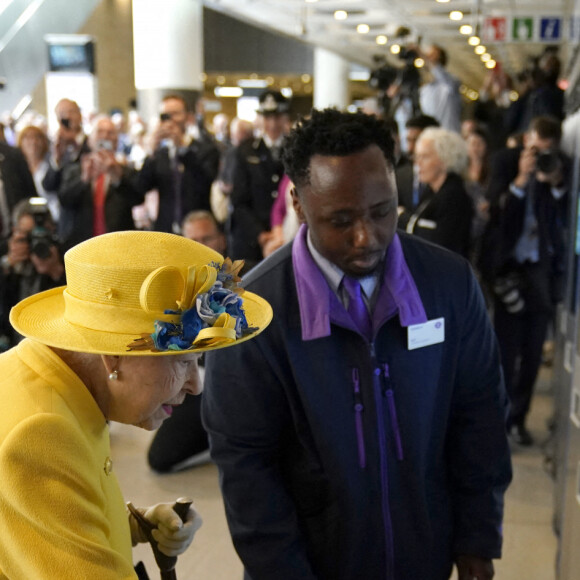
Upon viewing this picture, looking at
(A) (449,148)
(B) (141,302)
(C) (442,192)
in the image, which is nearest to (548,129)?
(A) (449,148)

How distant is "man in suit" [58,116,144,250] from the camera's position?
17.6ft

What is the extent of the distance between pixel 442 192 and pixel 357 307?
2576 millimetres

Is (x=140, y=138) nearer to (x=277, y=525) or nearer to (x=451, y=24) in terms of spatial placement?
(x=451, y=24)

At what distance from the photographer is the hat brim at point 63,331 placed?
1.20 m

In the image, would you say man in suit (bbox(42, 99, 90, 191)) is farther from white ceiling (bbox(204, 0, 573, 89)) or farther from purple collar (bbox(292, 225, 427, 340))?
purple collar (bbox(292, 225, 427, 340))

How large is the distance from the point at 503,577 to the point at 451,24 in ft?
44.4

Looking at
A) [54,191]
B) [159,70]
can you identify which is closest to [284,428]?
[54,191]

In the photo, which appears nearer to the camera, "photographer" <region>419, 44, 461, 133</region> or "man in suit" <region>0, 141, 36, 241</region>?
"man in suit" <region>0, 141, 36, 241</region>

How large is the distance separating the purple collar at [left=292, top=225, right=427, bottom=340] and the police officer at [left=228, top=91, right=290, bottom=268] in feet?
13.4

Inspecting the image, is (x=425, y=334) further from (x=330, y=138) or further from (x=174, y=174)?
(x=174, y=174)

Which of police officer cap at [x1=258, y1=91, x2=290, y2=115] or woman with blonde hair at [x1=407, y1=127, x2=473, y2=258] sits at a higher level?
police officer cap at [x1=258, y1=91, x2=290, y2=115]

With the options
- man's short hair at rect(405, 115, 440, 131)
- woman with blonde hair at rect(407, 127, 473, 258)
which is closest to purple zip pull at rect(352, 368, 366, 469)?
woman with blonde hair at rect(407, 127, 473, 258)

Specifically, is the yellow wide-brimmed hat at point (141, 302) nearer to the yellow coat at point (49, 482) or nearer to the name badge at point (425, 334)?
the yellow coat at point (49, 482)

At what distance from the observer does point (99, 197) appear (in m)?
5.41
